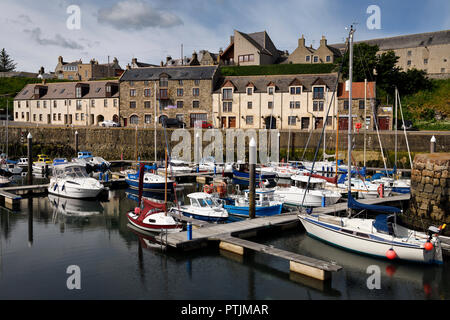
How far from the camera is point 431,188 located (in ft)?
72.8

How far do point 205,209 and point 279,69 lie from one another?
1907 inches

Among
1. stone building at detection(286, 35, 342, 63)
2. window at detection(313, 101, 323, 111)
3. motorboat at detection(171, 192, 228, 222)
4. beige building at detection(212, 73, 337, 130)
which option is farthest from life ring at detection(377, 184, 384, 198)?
stone building at detection(286, 35, 342, 63)

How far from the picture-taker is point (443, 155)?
22.7 m

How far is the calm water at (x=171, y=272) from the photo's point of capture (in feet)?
48.0

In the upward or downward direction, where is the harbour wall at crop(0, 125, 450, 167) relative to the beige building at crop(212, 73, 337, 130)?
downward

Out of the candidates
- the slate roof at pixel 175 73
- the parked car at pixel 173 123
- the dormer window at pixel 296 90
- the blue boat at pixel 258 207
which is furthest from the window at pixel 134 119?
the blue boat at pixel 258 207

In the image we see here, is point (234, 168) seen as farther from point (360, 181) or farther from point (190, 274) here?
point (190, 274)

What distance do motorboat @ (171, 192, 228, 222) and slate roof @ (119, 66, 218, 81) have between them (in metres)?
38.2

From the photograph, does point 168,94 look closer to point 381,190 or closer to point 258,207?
point 381,190

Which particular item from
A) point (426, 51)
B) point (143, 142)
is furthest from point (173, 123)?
point (426, 51)

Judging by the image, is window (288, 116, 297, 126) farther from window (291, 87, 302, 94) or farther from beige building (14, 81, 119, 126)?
beige building (14, 81, 119, 126)

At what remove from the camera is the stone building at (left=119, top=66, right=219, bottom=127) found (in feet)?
198

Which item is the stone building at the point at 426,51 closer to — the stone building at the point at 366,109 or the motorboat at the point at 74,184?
the stone building at the point at 366,109

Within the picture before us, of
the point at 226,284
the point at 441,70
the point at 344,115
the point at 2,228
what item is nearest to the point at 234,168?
the point at 344,115
